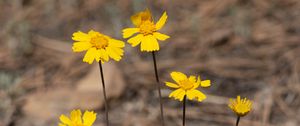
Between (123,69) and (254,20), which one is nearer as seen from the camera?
(123,69)

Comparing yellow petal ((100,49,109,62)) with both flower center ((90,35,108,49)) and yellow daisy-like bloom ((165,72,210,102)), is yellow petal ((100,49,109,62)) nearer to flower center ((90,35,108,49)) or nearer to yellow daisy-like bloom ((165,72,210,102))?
flower center ((90,35,108,49))

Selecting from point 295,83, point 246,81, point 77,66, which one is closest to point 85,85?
point 77,66

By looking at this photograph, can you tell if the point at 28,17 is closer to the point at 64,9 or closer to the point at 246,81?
the point at 64,9

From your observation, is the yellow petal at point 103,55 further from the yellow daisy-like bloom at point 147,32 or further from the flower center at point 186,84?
the flower center at point 186,84

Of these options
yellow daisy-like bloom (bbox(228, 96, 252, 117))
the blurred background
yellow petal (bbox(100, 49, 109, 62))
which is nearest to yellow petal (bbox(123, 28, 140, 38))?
yellow petal (bbox(100, 49, 109, 62))

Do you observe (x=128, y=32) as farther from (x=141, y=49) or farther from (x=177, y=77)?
(x=177, y=77)

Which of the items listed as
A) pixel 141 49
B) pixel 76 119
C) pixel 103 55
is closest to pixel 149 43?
pixel 141 49

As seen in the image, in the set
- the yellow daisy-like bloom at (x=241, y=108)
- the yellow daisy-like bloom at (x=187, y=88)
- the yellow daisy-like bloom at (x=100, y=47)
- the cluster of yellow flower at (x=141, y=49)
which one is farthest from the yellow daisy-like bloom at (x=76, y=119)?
the yellow daisy-like bloom at (x=241, y=108)
